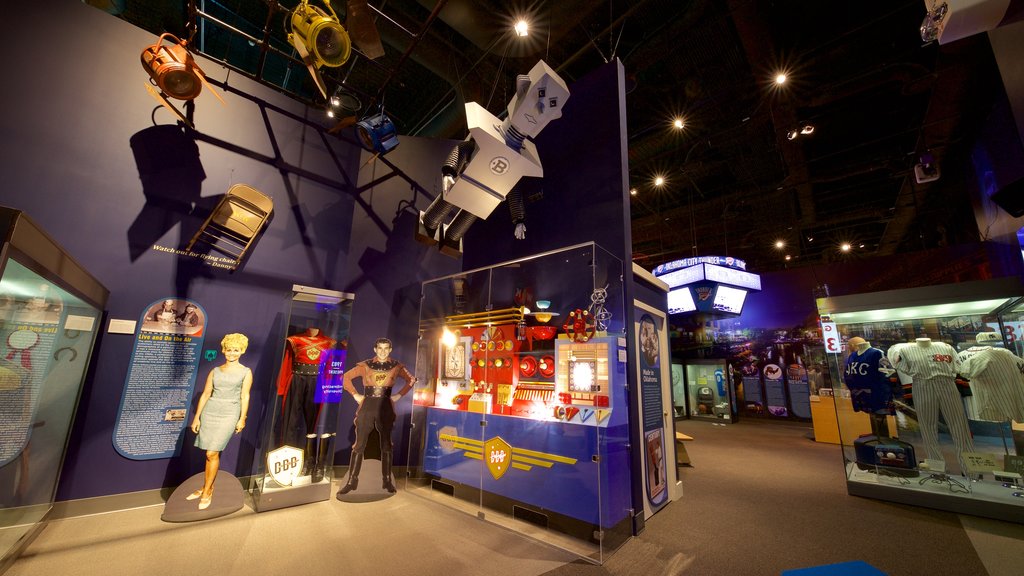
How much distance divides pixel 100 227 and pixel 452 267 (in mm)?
3891

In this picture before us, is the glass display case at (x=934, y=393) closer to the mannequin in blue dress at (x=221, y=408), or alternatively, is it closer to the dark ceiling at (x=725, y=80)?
the dark ceiling at (x=725, y=80)

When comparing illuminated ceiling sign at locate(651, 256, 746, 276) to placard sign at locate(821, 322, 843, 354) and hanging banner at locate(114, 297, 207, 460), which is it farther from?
hanging banner at locate(114, 297, 207, 460)

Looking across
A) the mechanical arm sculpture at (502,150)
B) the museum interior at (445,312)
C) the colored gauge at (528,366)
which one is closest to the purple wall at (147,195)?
the museum interior at (445,312)

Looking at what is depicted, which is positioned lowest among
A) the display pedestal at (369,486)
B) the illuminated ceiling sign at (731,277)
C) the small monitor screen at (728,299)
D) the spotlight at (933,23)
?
the display pedestal at (369,486)

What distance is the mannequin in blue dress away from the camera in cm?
355

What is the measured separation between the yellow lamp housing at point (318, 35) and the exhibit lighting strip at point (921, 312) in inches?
269

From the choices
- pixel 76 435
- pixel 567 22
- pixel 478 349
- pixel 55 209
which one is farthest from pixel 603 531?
pixel 55 209

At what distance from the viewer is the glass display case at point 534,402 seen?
316cm

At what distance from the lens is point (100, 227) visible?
11.9 ft

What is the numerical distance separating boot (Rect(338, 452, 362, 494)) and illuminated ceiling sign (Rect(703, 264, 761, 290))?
7.82 m

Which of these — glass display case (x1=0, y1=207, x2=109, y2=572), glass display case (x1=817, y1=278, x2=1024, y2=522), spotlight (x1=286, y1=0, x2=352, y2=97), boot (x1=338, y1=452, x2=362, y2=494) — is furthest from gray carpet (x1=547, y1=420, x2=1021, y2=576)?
spotlight (x1=286, y1=0, x2=352, y2=97)

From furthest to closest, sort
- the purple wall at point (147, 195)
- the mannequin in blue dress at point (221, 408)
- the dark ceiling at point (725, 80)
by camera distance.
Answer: the dark ceiling at point (725, 80), the mannequin in blue dress at point (221, 408), the purple wall at point (147, 195)

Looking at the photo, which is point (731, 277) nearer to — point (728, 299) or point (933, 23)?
point (728, 299)

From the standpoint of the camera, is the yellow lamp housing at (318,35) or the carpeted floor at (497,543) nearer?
the carpeted floor at (497,543)
